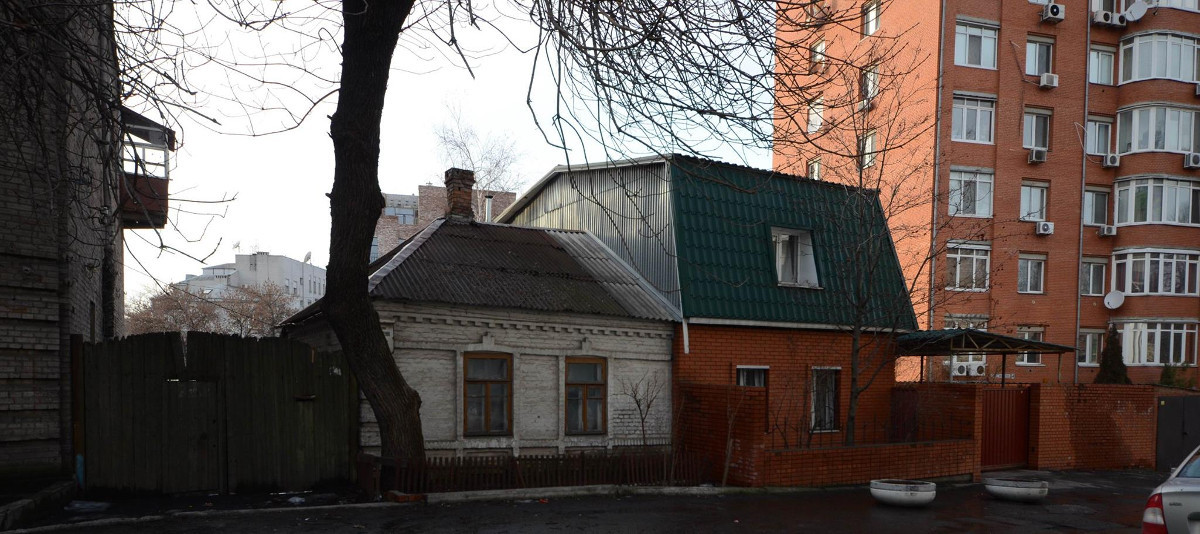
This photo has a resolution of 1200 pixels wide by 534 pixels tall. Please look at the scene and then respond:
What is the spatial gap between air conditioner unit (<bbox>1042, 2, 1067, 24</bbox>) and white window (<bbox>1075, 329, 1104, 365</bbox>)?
446 inches

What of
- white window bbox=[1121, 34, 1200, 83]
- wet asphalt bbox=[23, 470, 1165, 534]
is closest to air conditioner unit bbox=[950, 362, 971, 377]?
wet asphalt bbox=[23, 470, 1165, 534]

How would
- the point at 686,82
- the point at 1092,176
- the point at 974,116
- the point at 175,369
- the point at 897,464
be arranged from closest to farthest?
the point at 686,82 → the point at 175,369 → the point at 897,464 → the point at 974,116 → the point at 1092,176

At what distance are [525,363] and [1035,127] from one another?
24162mm

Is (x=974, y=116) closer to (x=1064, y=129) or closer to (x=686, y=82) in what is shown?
(x=1064, y=129)

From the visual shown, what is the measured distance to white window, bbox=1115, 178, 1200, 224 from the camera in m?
29.6

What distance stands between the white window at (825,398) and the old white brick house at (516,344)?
3.43m

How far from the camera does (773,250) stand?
16281mm

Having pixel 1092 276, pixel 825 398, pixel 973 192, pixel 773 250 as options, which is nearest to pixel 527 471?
pixel 773 250

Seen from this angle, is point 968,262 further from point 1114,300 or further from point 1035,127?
point 1114,300

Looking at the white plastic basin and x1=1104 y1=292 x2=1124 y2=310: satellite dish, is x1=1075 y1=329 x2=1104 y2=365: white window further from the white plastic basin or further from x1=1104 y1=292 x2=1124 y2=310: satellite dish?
the white plastic basin

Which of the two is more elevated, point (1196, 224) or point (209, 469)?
point (1196, 224)

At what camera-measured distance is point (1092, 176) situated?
98.5 ft

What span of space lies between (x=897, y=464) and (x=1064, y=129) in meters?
20.7

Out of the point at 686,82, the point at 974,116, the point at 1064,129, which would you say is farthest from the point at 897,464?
the point at 1064,129
